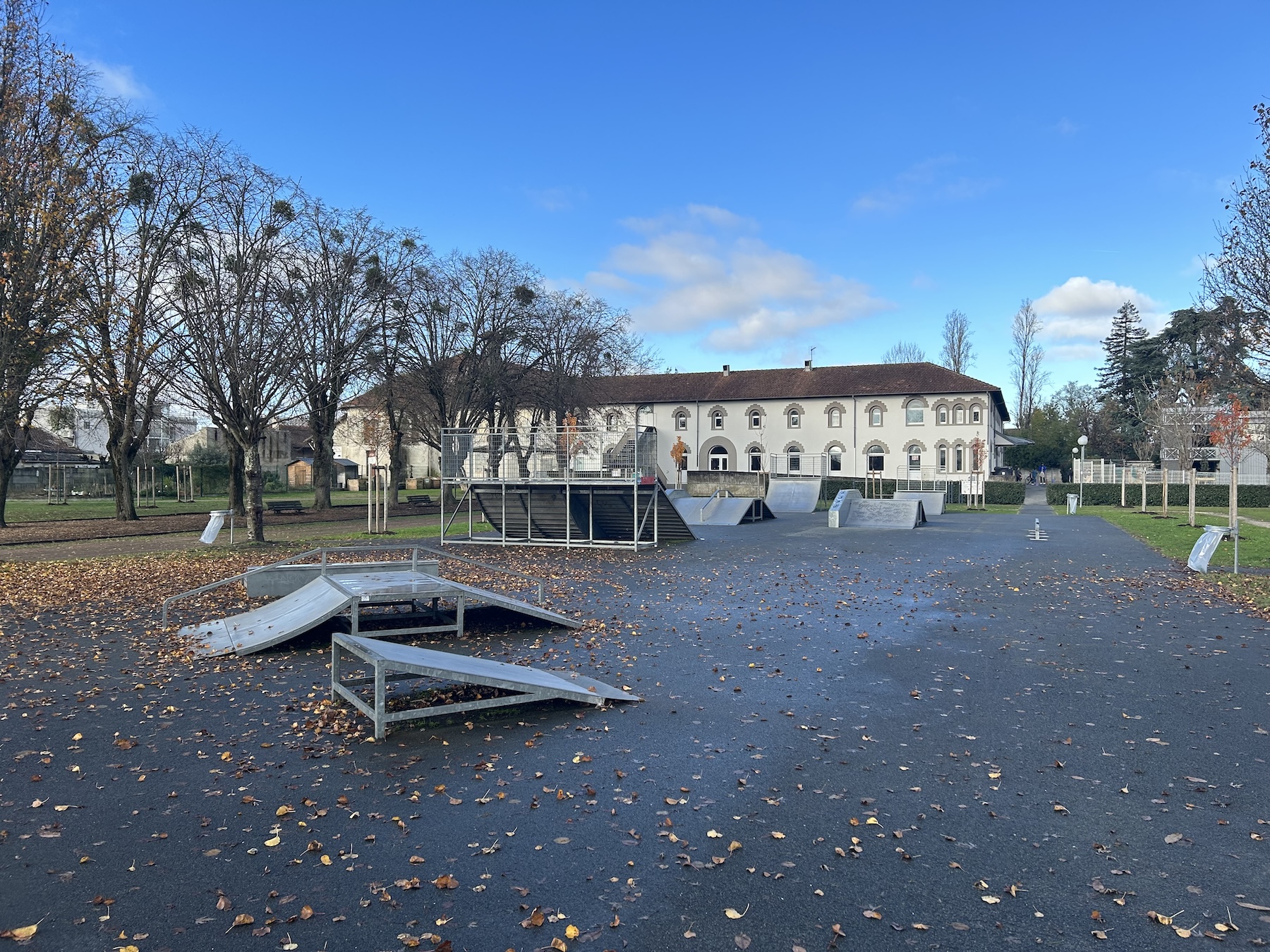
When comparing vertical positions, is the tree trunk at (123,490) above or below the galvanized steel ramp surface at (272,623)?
above

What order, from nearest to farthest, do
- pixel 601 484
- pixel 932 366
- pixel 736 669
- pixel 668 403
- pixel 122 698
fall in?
pixel 122 698 → pixel 736 669 → pixel 601 484 → pixel 932 366 → pixel 668 403

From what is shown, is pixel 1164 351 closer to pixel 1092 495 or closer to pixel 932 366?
pixel 932 366

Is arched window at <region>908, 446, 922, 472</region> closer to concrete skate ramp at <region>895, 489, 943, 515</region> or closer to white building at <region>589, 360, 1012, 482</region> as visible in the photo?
white building at <region>589, 360, 1012, 482</region>

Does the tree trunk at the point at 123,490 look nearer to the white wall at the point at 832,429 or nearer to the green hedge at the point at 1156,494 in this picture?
the white wall at the point at 832,429

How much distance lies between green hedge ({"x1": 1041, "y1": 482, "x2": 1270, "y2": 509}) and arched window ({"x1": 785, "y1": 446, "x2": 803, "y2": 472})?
20415mm

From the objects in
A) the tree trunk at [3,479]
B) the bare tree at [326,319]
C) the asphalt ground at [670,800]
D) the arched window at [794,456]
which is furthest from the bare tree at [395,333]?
the arched window at [794,456]

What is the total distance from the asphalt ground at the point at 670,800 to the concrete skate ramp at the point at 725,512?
22.0 meters

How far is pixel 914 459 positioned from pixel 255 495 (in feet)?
172

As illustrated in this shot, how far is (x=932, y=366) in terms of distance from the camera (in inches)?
2525

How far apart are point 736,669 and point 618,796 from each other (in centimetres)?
341

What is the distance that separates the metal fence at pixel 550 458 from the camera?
21781 mm

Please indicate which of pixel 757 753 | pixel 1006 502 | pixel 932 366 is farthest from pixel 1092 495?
pixel 757 753

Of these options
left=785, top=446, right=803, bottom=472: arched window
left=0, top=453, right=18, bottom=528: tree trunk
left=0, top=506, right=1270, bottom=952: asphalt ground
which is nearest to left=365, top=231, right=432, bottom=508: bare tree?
left=0, top=453, right=18, bottom=528: tree trunk

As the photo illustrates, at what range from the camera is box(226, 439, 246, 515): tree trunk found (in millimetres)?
27312
